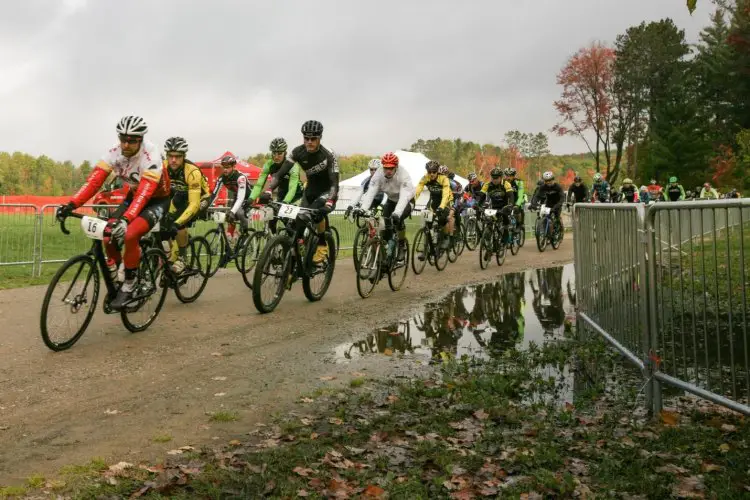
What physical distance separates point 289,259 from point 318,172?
157cm

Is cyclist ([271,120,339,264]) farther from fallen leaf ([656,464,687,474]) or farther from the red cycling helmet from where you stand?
fallen leaf ([656,464,687,474])

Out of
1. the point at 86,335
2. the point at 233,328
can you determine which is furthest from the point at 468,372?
the point at 86,335

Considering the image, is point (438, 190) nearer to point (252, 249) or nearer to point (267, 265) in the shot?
point (252, 249)

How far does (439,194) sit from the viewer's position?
1530 cm

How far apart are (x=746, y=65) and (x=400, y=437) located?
55.2 m

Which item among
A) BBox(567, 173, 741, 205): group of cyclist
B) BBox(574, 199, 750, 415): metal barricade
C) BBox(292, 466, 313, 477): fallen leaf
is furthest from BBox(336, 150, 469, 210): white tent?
BBox(292, 466, 313, 477): fallen leaf

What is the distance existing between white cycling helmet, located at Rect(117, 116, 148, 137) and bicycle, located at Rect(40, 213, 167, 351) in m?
0.96

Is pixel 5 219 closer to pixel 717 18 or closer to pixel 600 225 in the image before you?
pixel 600 225

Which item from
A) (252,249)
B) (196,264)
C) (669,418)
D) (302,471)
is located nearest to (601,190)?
(252,249)

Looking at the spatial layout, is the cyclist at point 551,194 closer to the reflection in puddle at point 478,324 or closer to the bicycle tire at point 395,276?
the reflection in puddle at point 478,324

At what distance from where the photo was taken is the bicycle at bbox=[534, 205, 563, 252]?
2001cm

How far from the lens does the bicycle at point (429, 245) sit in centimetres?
1433

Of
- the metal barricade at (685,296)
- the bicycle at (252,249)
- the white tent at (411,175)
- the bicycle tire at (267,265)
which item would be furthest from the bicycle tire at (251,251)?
the white tent at (411,175)

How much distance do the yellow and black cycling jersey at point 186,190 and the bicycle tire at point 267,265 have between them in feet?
4.55
